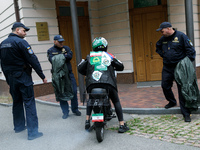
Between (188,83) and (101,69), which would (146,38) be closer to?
(188,83)

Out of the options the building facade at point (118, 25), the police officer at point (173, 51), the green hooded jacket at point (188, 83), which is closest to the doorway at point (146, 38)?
the building facade at point (118, 25)

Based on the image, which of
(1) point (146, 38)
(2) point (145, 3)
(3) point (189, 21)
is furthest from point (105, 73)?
(2) point (145, 3)

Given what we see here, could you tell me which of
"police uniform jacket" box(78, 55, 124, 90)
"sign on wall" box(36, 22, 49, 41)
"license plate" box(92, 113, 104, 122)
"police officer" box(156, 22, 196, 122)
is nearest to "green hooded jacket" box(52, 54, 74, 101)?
"police uniform jacket" box(78, 55, 124, 90)

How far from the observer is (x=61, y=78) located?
5.25 m

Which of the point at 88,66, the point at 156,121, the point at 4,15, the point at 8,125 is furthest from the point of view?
the point at 4,15

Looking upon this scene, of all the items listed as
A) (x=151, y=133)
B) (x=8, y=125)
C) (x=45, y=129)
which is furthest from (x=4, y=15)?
(x=151, y=133)

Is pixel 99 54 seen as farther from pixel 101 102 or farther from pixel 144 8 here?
pixel 144 8

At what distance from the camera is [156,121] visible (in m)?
4.70

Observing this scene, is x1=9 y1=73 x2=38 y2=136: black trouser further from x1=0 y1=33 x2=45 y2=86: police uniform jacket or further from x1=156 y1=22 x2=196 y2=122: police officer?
x1=156 y1=22 x2=196 y2=122: police officer

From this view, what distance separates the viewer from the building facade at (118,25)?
27.3 feet

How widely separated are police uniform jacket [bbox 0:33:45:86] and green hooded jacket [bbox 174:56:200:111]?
9.42ft

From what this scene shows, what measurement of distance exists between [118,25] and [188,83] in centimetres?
554

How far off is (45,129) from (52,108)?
1.90 m

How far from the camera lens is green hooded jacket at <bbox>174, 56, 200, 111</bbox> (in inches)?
177
